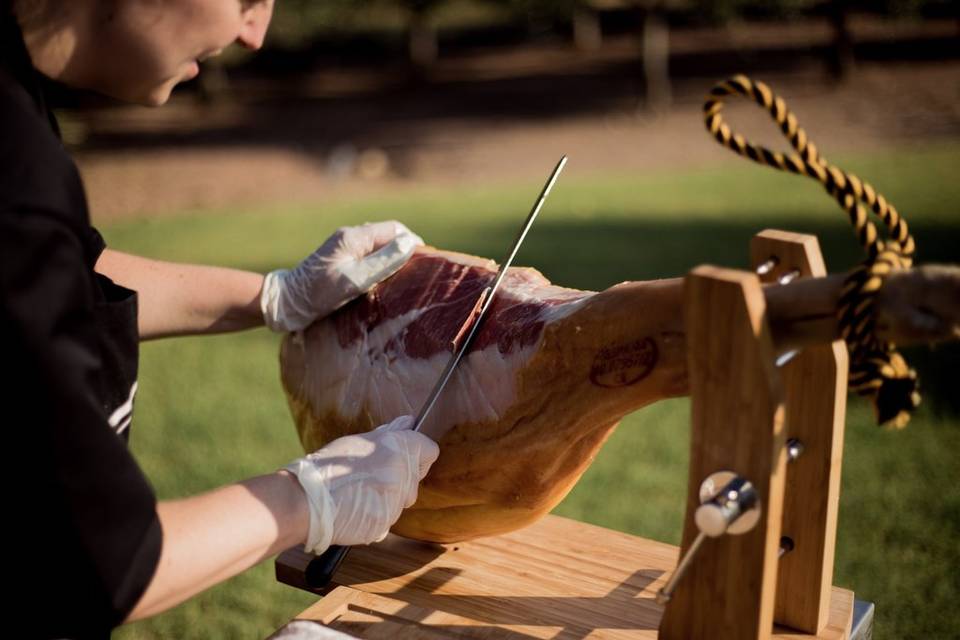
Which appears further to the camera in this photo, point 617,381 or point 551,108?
point 551,108

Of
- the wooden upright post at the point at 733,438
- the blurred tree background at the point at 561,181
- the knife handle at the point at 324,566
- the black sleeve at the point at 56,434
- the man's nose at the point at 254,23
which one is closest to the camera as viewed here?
the black sleeve at the point at 56,434

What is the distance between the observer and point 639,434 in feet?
15.8

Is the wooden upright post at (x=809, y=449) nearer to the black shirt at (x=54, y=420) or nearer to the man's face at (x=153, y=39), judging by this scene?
the man's face at (x=153, y=39)

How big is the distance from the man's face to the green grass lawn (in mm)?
2342

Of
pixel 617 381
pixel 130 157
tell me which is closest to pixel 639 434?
pixel 617 381

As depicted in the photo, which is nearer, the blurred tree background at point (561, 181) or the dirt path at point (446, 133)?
the blurred tree background at point (561, 181)

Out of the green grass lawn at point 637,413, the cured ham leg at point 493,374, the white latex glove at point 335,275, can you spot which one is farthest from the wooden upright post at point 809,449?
the green grass lawn at point 637,413

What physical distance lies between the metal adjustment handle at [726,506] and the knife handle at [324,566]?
35.7 inches

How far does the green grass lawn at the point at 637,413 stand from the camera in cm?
358

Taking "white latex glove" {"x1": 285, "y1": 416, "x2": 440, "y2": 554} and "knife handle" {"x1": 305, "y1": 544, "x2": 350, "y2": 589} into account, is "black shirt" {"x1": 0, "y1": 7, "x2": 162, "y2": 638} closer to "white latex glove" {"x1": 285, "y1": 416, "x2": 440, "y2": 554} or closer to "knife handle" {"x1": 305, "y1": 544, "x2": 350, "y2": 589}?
"white latex glove" {"x1": 285, "y1": 416, "x2": 440, "y2": 554}

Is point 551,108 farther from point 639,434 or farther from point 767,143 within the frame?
point 639,434

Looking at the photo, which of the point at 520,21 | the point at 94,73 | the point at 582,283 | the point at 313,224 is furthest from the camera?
the point at 520,21

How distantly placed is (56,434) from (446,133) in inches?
585

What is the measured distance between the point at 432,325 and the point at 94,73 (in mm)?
869
